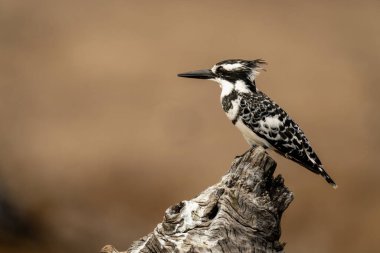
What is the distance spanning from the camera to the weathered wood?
2762 mm

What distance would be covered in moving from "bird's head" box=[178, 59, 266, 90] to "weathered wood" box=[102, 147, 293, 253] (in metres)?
1.21

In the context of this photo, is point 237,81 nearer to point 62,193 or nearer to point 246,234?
point 246,234

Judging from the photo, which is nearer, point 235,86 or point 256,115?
point 256,115

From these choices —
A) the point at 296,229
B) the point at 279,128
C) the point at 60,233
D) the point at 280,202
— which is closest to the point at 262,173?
the point at 280,202

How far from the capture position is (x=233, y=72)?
4.09 m

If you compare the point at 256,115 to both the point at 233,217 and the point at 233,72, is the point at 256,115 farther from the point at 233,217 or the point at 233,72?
the point at 233,217

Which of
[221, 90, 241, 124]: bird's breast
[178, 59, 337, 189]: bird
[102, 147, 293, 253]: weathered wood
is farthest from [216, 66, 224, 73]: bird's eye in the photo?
[102, 147, 293, 253]: weathered wood

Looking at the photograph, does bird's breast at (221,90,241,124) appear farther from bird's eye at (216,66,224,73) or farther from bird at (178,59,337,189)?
bird's eye at (216,66,224,73)

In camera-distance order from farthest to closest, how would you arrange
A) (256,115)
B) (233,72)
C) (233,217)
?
1. (233,72)
2. (256,115)
3. (233,217)

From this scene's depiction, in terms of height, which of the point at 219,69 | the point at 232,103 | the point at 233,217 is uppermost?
the point at 219,69

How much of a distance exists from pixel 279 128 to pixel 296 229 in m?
2.55

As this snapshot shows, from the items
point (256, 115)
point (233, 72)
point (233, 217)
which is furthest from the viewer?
point (233, 72)

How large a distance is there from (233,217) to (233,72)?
1.47 m

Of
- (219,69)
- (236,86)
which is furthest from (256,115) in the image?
(219,69)
